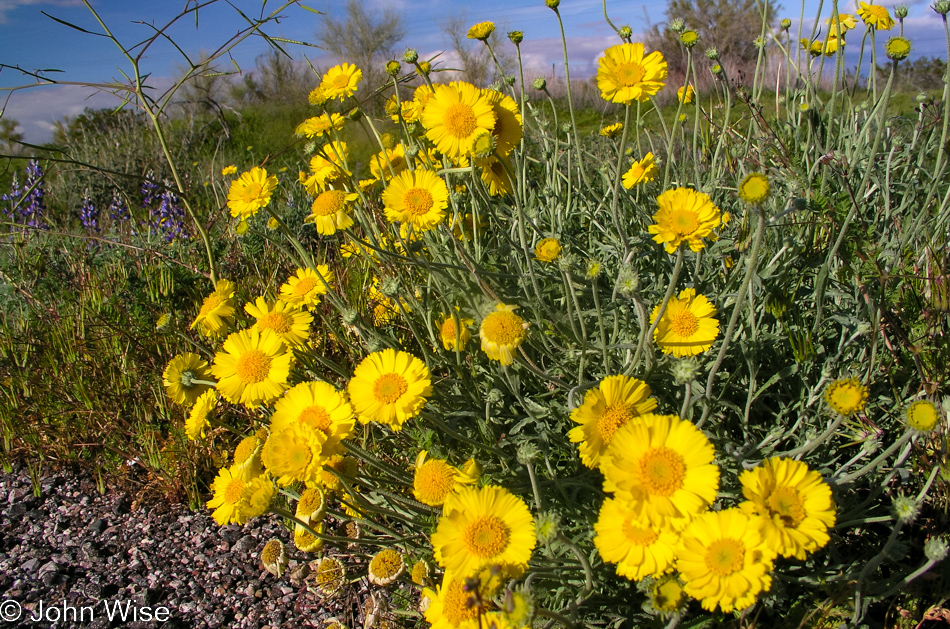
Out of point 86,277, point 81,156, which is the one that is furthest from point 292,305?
point 81,156

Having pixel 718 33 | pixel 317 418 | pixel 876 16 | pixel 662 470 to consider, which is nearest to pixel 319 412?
pixel 317 418

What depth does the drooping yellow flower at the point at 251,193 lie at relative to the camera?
1999 millimetres

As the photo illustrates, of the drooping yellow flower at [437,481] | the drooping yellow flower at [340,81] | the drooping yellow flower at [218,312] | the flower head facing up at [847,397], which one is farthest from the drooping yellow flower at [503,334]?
the drooping yellow flower at [340,81]

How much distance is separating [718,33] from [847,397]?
14.6 meters

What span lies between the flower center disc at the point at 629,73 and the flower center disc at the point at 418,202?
2.33 feet

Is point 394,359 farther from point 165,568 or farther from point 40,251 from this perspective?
point 40,251

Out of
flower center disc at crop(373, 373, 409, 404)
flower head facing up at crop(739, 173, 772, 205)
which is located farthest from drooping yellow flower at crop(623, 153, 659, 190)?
flower center disc at crop(373, 373, 409, 404)

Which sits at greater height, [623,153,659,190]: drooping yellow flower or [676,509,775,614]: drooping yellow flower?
[623,153,659,190]: drooping yellow flower

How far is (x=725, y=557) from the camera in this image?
1.10 meters

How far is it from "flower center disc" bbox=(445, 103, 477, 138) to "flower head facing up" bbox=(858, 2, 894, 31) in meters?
2.00

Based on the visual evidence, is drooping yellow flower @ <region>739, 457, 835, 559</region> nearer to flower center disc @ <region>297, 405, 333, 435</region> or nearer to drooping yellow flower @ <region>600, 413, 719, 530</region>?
drooping yellow flower @ <region>600, 413, 719, 530</region>

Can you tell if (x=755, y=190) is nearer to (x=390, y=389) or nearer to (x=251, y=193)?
(x=390, y=389)

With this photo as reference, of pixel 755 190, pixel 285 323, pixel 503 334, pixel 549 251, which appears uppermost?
pixel 755 190

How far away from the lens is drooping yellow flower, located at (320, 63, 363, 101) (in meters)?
2.11
